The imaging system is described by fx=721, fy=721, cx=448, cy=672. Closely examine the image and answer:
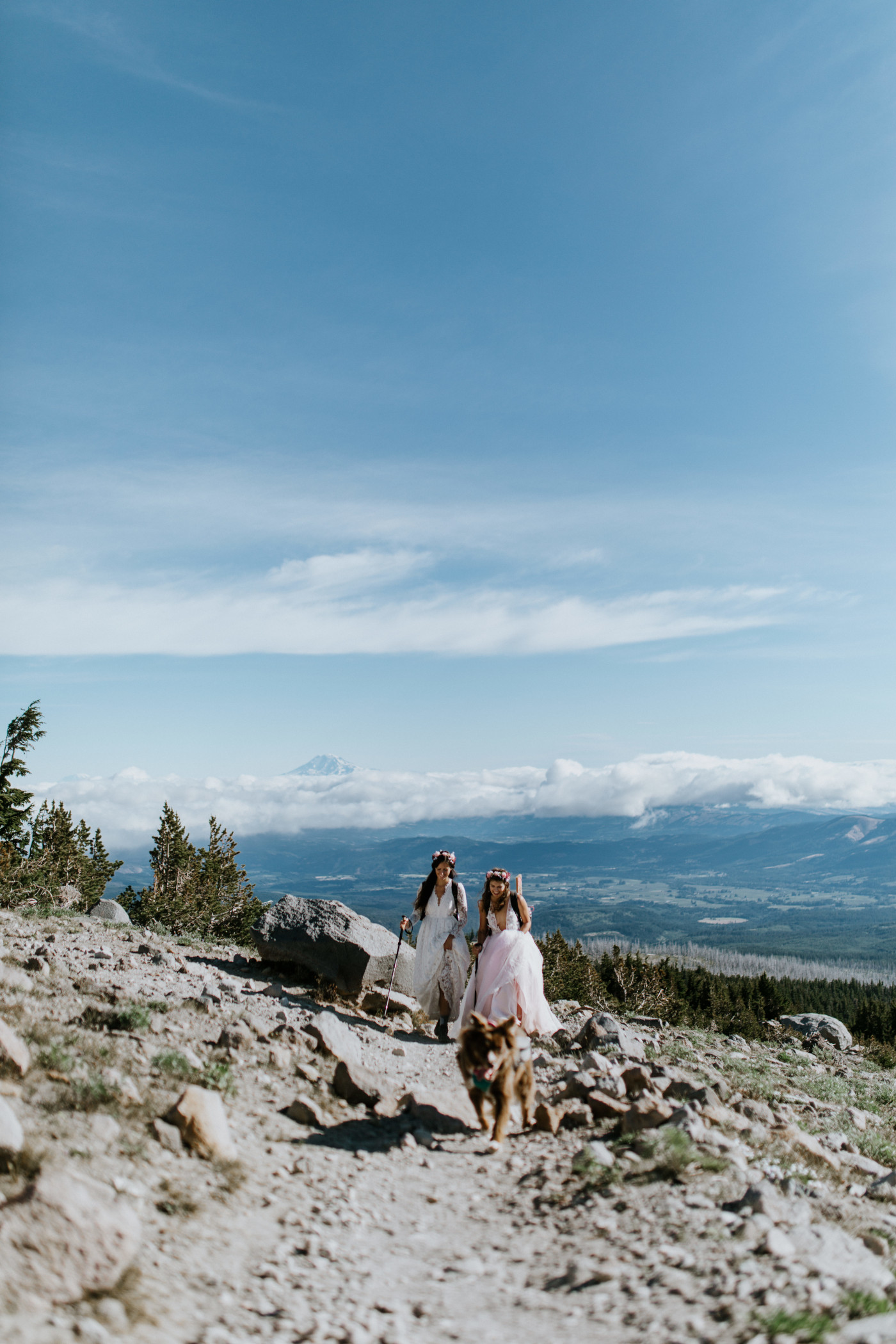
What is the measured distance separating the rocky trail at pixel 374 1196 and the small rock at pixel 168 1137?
3 centimetres

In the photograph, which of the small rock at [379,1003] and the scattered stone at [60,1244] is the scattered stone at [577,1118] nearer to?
the scattered stone at [60,1244]

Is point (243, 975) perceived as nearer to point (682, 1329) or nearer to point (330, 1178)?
point (330, 1178)

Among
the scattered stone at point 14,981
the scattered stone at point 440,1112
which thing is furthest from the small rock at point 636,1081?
the scattered stone at point 14,981

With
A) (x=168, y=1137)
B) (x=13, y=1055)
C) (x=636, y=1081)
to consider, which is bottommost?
(x=636, y=1081)

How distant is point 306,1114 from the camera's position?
8125mm

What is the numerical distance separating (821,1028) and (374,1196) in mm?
36896

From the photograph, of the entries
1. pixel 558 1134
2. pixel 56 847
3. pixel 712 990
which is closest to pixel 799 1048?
pixel 558 1134

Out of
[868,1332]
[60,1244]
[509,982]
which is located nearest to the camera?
[868,1332]

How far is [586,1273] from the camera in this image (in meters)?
5.16

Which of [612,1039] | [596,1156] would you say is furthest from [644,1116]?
[612,1039]

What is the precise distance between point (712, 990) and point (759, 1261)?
8823 cm

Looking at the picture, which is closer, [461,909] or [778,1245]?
[778,1245]

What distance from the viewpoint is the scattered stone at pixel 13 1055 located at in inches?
272

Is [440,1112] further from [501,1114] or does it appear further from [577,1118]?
[577,1118]
